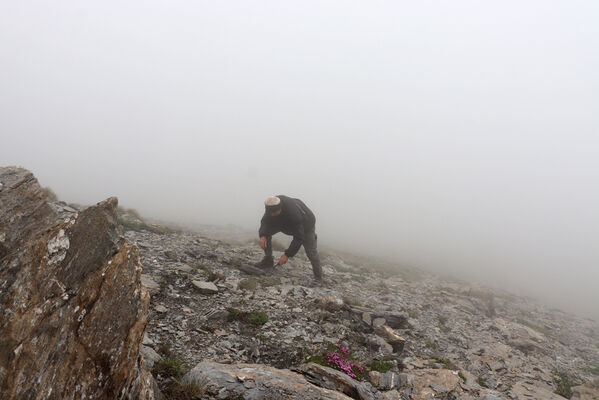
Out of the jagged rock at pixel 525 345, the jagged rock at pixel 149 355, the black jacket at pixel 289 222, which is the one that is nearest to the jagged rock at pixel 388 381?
the jagged rock at pixel 149 355

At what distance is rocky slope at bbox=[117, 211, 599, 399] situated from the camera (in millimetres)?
7777

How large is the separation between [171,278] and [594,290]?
226ft

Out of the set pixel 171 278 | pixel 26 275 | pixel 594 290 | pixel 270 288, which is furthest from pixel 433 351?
pixel 594 290

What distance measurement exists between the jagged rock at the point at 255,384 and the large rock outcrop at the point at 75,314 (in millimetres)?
1221

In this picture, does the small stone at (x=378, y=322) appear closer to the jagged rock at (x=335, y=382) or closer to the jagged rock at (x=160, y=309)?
the jagged rock at (x=335, y=382)

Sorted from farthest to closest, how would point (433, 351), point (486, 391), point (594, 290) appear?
point (594, 290), point (433, 351), point (486, 391)

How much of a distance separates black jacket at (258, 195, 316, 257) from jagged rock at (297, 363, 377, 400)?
23.6 feet

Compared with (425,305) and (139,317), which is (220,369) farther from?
(425,305)

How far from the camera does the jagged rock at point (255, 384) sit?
5285 mm

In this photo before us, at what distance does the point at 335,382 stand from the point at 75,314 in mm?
4663

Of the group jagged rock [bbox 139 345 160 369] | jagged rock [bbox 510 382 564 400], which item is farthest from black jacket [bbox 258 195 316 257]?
jagged rock [bbox 510 382 564 400]

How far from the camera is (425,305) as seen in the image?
17.0 m

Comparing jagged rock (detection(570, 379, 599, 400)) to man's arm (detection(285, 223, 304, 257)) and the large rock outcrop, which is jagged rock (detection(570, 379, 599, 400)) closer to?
man's arm (detection(285, 223, 304, 257))

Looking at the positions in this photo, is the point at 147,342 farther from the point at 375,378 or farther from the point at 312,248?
the point at 312,248
